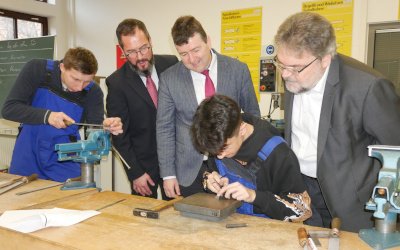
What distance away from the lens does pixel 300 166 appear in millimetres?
1548

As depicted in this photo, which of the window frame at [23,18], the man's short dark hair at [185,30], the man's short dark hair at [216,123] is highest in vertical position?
the window frame at [23,18]

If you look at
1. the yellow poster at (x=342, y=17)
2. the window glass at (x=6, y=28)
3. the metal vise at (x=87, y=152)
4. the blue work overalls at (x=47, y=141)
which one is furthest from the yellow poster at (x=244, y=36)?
the window glass at (x=6, y=28)

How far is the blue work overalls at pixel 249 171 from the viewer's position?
1445mm

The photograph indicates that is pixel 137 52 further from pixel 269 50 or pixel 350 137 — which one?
pixel 269 50

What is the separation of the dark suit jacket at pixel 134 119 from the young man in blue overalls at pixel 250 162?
0.76 meters

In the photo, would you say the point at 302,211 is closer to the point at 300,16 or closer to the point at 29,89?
the point at 300,16

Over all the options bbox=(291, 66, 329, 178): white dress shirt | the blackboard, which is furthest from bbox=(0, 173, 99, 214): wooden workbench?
the blackboard

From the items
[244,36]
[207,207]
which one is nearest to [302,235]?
[207,207]

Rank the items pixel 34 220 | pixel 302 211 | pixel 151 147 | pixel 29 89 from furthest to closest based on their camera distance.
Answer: pixel 151 147, pixel 29 89, pixel 302 211, pixel 34 220

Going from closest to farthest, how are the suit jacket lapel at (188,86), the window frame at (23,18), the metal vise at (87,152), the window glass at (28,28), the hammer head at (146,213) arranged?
the hammer head at (146,213) < the metal vise at (87,152) < the suit jacket lapel at (188,86) < the window frame at (23,18) < the window glass at (28,28)

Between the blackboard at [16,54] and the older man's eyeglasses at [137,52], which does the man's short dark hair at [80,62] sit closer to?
the older man's eyeglasses at [137,52]

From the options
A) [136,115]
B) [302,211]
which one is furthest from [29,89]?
[302,211]

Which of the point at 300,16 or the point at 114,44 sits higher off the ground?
the point at 114,44

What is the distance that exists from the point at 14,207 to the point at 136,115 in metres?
0.88
